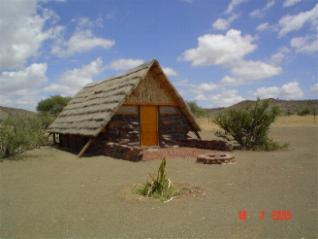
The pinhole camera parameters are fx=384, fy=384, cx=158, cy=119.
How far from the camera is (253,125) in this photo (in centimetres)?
1641

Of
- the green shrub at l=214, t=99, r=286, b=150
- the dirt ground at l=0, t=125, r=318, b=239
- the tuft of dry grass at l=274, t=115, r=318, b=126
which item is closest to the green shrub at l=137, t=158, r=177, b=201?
the dirt ground at l=0, t=125, r=318, b=239

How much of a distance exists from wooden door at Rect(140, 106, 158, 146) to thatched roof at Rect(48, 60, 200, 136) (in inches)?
54.1

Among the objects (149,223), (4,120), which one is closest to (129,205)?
(149,223)

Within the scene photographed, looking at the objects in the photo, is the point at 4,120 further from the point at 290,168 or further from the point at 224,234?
the point at 224,234

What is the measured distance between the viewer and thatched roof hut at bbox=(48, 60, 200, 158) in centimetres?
1552

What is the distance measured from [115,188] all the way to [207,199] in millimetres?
2210

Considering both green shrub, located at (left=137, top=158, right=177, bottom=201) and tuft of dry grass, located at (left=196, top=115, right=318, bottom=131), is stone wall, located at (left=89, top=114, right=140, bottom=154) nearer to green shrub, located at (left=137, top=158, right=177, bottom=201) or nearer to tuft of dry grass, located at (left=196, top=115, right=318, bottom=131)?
green shrub, located at (left=137, top=158, right=177, bottom=201)

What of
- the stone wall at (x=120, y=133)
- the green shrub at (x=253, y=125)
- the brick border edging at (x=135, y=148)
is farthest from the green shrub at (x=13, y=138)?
the green shrub at (x=253, y=125)

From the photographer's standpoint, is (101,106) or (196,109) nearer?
(101,106)

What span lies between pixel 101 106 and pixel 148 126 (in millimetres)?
2211

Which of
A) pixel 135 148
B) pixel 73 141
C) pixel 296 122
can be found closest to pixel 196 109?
pixel 296 122

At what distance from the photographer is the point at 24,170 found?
1159cm

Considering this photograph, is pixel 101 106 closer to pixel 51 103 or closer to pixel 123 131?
pixel 123 131

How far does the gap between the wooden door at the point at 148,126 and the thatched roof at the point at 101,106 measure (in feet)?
4.51
